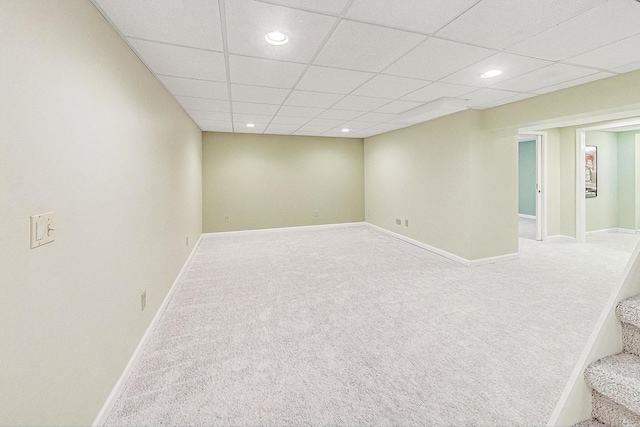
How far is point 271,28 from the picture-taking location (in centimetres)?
184

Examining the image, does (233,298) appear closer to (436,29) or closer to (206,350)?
(206,350)

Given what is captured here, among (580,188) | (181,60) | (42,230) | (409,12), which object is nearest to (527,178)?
(580,188)

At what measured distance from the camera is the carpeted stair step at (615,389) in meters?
1.05

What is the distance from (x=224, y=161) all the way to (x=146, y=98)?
3905 millimetres

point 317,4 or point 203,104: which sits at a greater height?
point 203,104

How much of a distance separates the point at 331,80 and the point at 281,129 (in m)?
3.19

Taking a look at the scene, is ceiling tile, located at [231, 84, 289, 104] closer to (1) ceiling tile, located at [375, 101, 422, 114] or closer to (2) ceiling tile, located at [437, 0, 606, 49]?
(1) ceiling tile, located at [375, 101, 422, 114]

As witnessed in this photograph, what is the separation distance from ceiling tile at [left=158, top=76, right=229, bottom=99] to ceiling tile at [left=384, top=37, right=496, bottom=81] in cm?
178

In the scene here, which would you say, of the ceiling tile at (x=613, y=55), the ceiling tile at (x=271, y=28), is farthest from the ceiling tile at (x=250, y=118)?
the ceiling tile at (x=613, y=55)

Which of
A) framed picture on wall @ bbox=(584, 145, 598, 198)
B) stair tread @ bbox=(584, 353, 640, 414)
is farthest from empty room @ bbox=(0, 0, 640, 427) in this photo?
framed picture on wall @ bbox=(584, 145, 598, 198)

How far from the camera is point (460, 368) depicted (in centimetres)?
194

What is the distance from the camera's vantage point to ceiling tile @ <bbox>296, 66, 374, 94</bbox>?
103 inches

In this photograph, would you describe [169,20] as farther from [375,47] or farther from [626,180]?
[626,180]

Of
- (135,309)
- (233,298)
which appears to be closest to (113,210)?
(135,309)
